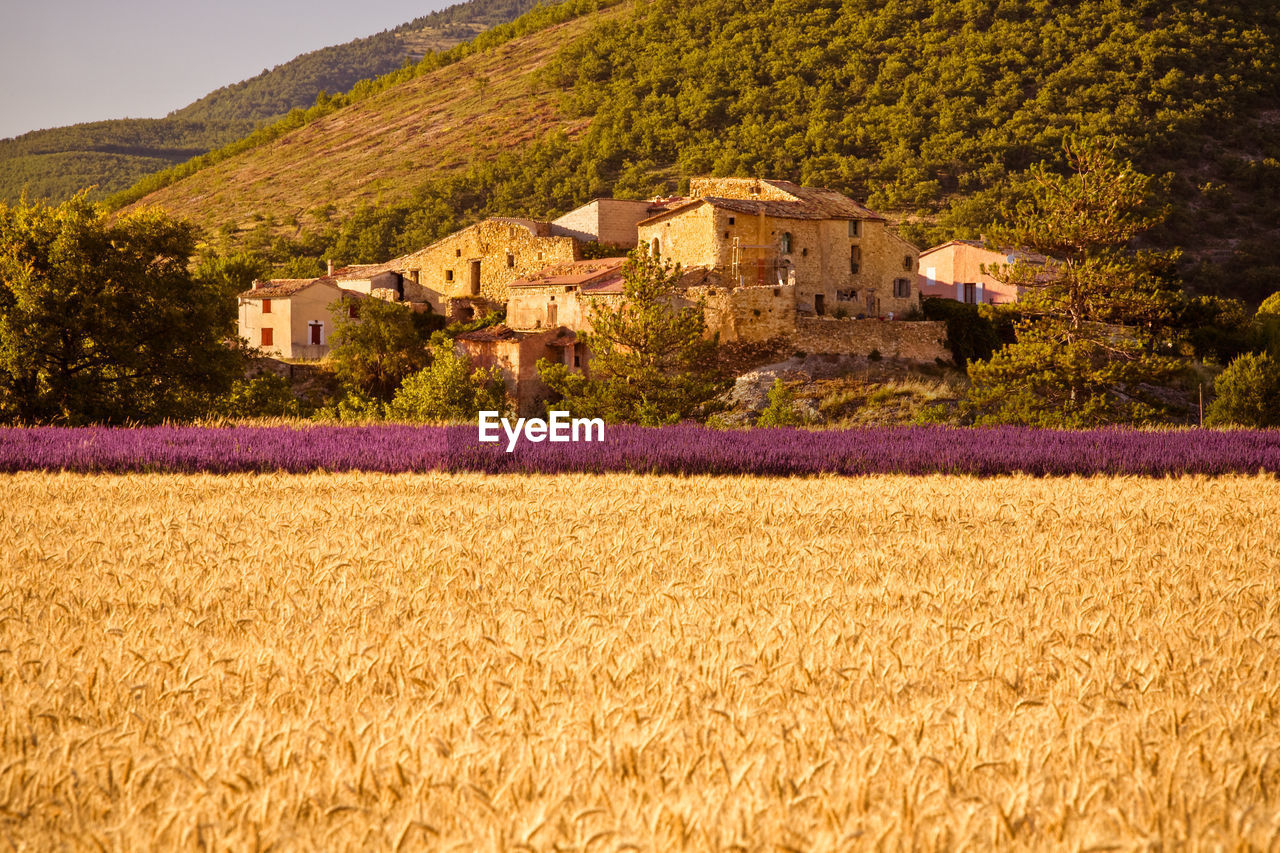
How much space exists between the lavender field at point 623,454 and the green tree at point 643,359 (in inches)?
680

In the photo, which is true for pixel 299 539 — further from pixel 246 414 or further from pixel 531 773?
pixel 246 414

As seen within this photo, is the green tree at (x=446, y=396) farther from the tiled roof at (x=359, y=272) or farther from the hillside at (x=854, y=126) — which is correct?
the hillside at (x=854, y=126)

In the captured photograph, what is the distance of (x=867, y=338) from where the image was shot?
46.0 meters

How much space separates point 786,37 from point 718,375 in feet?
274

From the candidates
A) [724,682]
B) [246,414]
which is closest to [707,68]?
[246,414]

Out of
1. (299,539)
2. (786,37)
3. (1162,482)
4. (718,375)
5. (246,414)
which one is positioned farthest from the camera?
(786,37)

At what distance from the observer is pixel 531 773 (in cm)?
393

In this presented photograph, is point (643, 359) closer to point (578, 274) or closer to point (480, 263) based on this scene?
point (578, 274)

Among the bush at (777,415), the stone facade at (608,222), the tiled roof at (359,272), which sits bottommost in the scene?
the bush at (777,415)

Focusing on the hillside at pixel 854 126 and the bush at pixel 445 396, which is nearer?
the bush at pixel 445 396

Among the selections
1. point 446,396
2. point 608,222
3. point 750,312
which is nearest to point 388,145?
point 608,222

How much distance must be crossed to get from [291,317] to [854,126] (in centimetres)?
5673

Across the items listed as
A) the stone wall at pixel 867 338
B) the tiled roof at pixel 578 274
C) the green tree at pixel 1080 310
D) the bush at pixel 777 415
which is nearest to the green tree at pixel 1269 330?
the stone wall at pixel 867 338

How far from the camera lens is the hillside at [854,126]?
275 feet
